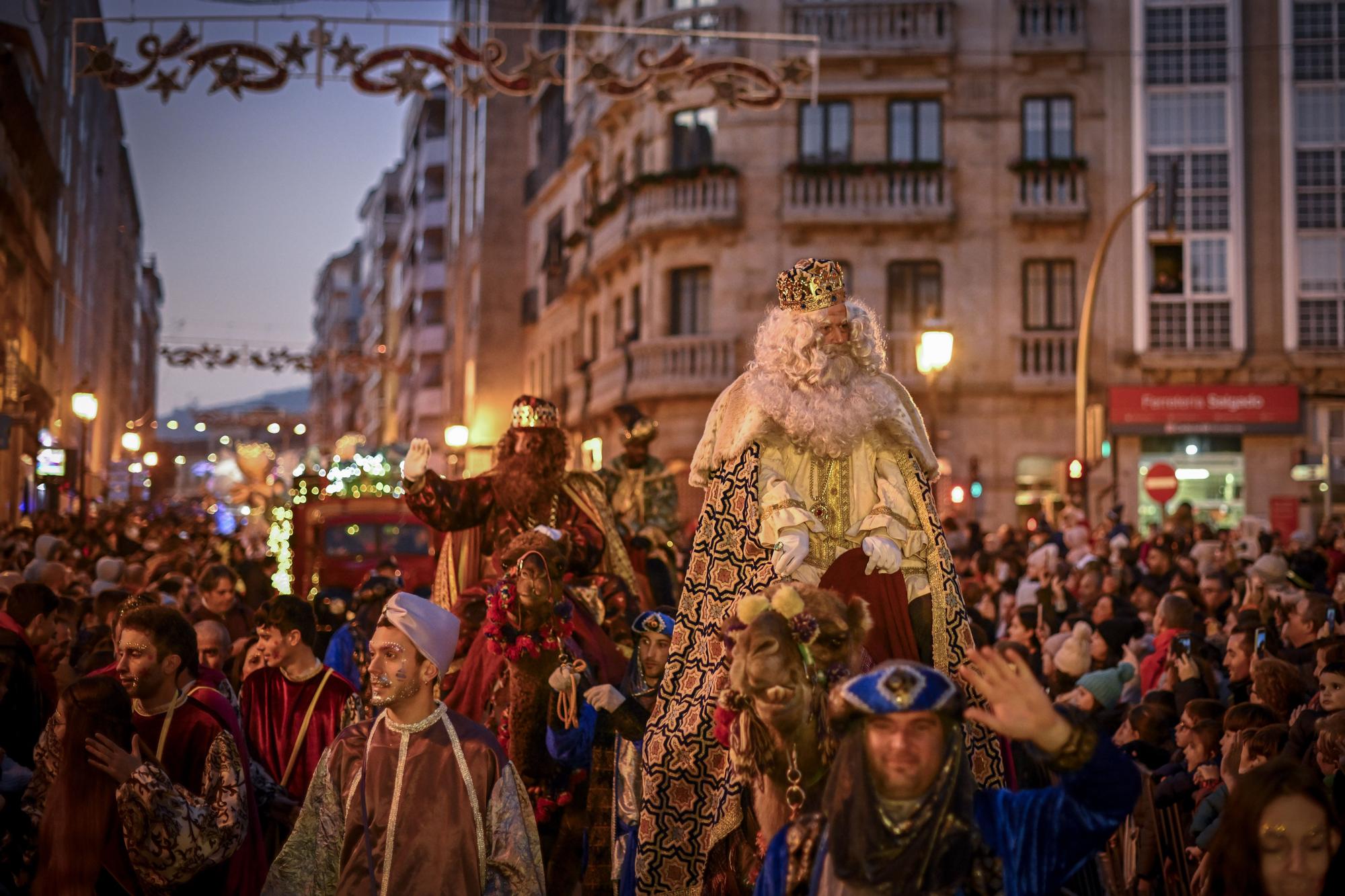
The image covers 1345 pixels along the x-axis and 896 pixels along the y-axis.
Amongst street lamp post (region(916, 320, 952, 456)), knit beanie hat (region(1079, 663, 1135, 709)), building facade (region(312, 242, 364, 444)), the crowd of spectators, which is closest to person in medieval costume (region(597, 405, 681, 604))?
the crowd of spectators

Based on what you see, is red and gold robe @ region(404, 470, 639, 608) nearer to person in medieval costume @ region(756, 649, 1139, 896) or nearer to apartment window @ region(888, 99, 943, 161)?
person in medieval costume @ region(756, 649, 1139, 896)

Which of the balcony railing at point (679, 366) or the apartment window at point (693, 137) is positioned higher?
the apartment window at point (693, 137)

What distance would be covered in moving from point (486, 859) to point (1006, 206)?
26237mm

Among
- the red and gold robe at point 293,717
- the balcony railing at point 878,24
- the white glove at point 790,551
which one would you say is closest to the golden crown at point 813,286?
the white glove at point 790,551

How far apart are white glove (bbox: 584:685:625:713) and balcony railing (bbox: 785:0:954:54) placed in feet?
81.7

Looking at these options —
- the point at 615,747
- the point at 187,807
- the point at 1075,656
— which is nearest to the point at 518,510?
the point at 615,747

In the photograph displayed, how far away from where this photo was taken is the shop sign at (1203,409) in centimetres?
2923

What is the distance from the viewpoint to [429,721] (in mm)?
5410

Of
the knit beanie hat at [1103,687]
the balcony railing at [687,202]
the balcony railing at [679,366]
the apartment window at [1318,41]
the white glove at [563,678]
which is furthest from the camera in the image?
the balcony railing at [687,202]

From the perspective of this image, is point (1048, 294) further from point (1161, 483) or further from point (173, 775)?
point (173, 775)

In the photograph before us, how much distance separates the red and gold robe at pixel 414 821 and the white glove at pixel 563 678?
181cm

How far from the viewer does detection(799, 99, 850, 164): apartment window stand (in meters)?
30.6

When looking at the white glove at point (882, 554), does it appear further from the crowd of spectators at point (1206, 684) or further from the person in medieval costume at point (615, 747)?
the person in medieval costume at point (615, 747)

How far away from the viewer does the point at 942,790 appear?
3.98 m
